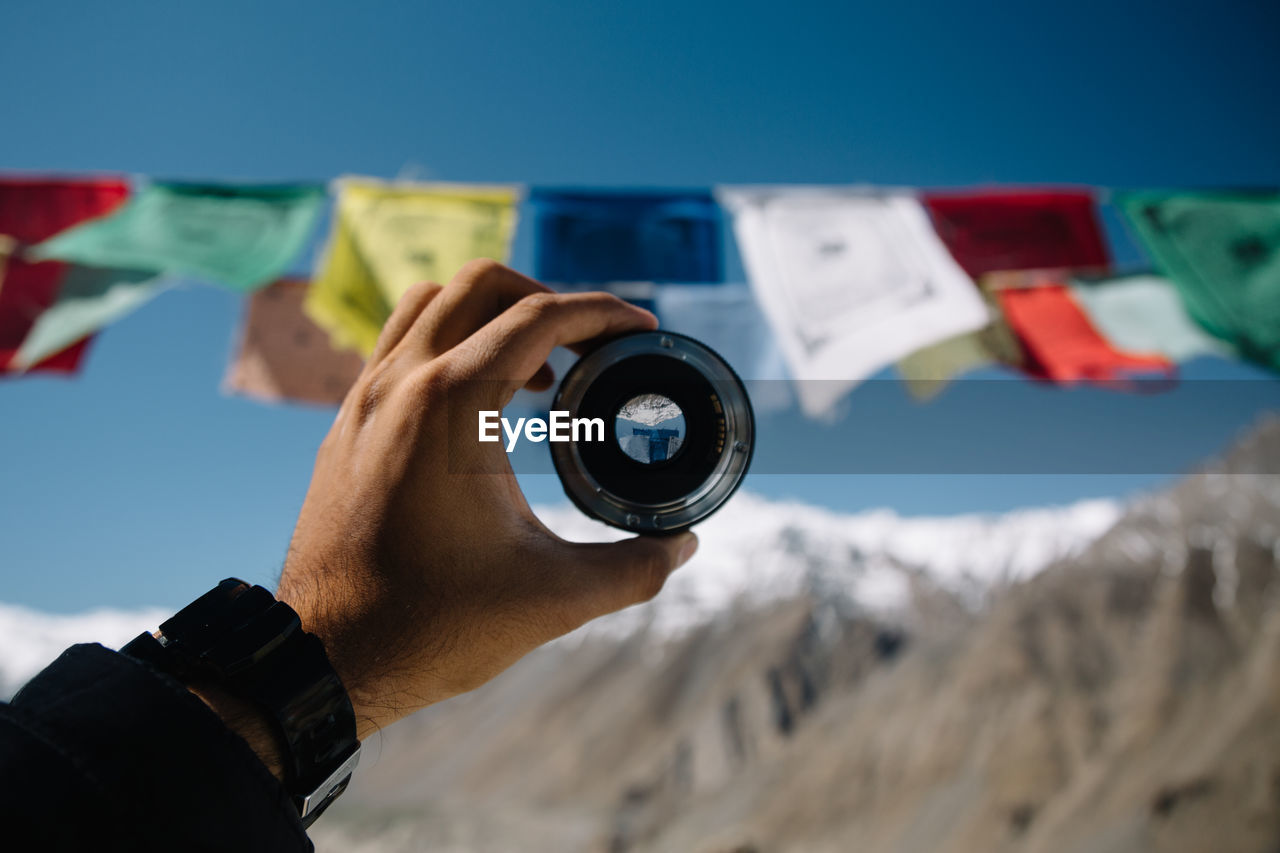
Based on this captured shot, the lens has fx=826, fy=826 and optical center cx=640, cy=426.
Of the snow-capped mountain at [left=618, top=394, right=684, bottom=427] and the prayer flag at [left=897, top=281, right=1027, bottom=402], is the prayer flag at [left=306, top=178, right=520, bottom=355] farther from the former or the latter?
the snow-capped mountain at [left=618, top=394, right=684, bottom=427]

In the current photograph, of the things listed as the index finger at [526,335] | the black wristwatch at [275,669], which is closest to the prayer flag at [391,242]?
the index finger at [526,335]

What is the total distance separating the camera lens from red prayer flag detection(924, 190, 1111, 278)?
3.48m

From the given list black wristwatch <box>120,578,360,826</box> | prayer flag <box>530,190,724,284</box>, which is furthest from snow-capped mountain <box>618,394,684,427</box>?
prayer flag <box>530,190,724,284</box>

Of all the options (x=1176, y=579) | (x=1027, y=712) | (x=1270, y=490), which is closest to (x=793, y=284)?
(x=1027, y=712)

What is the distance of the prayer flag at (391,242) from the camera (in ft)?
12.4

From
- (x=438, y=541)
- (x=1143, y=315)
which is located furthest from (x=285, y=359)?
(x=1143, y=315)

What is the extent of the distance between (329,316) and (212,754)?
11.4 feet

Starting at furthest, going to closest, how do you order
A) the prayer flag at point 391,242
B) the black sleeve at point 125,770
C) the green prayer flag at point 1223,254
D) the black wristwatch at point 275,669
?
the green prayer flag at point 1223,254, the prayer flag at point 391,242, the black wristwatch at point 275,669, the black sleeve at point 125,770

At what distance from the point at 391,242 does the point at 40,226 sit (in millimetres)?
1937

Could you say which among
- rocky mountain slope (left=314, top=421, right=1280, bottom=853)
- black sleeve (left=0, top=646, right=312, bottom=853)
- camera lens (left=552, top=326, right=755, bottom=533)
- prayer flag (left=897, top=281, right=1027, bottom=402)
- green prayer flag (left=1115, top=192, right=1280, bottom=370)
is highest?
green prayer flag (left=1115, top=192, right=1280, bottom=370)

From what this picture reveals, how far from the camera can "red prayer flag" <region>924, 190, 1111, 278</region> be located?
415 centimetres

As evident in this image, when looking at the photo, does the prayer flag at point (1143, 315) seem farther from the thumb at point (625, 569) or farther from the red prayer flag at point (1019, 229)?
the thumb at point (625, 569)

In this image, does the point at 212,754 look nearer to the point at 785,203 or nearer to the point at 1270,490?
the point at 785,203

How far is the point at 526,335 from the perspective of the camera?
0.86 m
